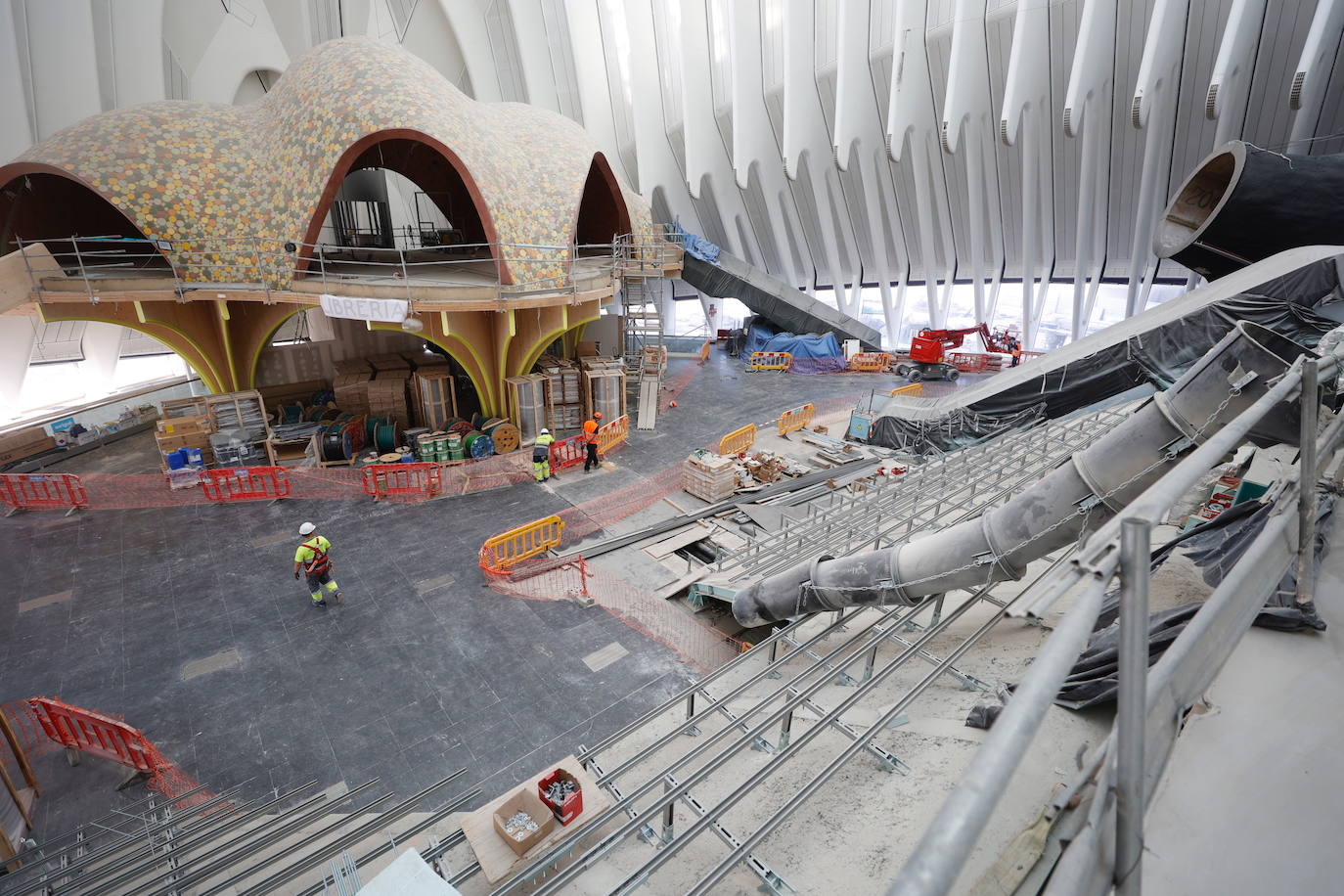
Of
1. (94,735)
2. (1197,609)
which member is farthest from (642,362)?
(1197,609)

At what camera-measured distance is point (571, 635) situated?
375 inches

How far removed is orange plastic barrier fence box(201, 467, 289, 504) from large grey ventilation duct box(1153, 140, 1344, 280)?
19.3m

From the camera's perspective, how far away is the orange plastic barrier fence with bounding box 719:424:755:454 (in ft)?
53.7

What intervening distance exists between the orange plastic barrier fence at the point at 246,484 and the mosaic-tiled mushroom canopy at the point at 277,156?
509cm

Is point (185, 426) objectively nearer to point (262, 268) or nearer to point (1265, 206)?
point (262, 268)

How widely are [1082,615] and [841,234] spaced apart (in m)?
30.6

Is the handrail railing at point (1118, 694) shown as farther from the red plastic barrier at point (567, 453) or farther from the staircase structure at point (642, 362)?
the staircase structure at point (642, 362)

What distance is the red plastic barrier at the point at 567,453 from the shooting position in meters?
15.5

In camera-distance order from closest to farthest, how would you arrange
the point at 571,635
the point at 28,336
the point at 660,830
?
the point at 660,830 → the point at 571,635 → the point at 28,336

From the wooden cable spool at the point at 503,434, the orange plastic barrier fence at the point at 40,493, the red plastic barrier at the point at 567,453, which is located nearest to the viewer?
the orange plastic barrier fence at the point at 40,493

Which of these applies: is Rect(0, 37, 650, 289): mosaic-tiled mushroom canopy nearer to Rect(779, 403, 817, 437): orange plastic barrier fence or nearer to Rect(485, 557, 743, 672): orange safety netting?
Rect(779, 403, 817, 437): orange plastic barrier fence

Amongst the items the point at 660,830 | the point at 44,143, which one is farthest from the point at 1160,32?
the point at 44,143

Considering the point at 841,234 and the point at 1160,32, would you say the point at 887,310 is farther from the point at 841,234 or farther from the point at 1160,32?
the point at 1160,32

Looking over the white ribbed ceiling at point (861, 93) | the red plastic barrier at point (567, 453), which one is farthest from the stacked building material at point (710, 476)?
the white ribbed ceiling at point (861, 93)
